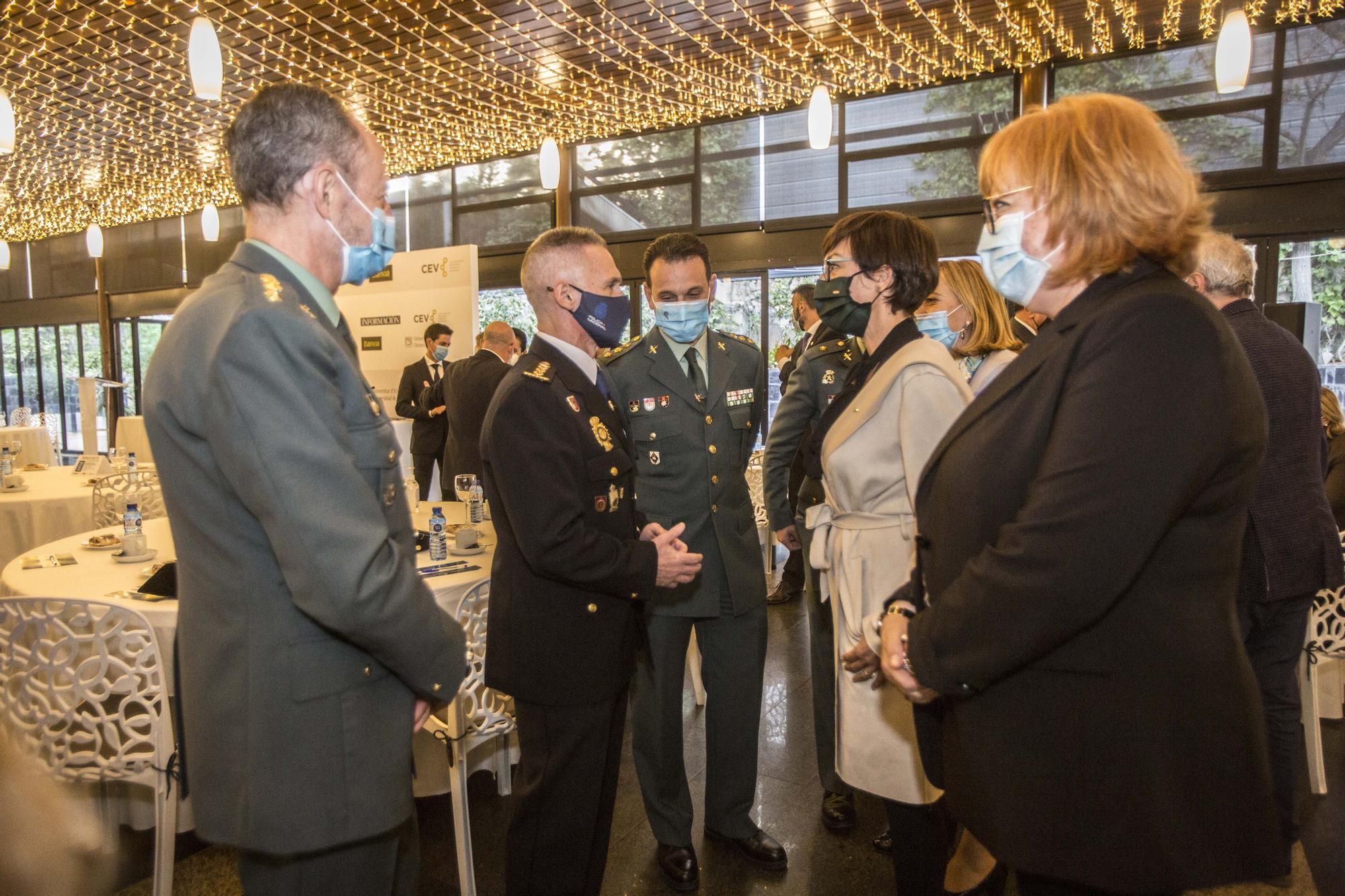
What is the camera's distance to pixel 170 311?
12.3 m

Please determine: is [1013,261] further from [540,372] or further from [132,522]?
[132,522]

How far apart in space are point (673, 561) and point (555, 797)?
591 millimetres

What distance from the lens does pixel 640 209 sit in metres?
8.67

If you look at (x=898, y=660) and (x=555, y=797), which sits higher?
(x=898, y=660)

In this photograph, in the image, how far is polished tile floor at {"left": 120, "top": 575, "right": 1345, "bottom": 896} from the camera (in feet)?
7.65

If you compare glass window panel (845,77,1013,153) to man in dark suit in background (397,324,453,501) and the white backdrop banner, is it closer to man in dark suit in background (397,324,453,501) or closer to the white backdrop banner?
the white backdrop banner

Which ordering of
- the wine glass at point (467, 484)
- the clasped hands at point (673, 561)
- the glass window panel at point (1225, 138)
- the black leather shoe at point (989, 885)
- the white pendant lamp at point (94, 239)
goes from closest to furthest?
1. the clasped hands at point (673, 561)
2. the black leather shoe at point (989, 885)
3. the wine glass at point (467, 484)
4. the glass window panel at point (1225, 138)
5. the white pendant lamp at point (94, 239)

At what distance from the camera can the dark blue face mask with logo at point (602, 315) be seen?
6.42 feet

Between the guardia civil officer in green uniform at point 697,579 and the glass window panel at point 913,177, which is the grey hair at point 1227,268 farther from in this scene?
the glass window panel at point 913,177

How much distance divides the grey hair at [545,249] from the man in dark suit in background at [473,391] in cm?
244

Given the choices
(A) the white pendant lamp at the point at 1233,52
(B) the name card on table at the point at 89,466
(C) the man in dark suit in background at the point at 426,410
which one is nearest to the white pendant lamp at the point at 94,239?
(B) the name card on table at the point at 89,466

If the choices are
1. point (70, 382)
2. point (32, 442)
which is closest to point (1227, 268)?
point (32, 442)

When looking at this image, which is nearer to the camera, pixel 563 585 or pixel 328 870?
pixel 328 870

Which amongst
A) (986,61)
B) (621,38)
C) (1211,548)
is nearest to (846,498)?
(1211,548)
